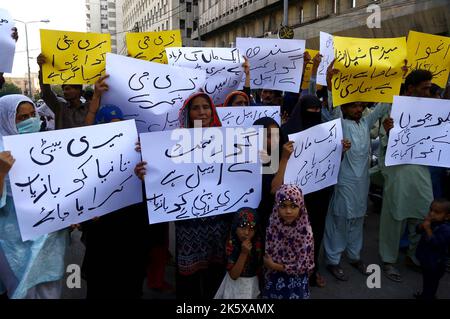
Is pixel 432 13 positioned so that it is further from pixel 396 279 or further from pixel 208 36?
pixel 208 36

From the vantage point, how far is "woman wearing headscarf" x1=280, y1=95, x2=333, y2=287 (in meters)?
2.95

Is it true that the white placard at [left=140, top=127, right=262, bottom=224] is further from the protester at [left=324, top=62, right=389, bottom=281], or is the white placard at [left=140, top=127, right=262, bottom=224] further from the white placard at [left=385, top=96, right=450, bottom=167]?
the white placard at [left=385, top=96, right=450, bottom=167]

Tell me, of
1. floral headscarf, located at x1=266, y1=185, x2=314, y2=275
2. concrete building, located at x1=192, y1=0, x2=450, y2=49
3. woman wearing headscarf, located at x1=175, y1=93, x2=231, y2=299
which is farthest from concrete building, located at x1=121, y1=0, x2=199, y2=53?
floral headscarf, located at x1=266, y1=185, x2=314, y2=275

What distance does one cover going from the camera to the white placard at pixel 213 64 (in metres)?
3.42

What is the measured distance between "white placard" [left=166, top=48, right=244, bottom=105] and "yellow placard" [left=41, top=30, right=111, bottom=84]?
2.13 feet

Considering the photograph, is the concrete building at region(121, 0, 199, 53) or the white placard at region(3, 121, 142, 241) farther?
the concrete building at region(121, 0, 199, 53)

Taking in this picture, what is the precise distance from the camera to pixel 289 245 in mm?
2312

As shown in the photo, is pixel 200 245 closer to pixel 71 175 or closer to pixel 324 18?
pixel 71 175

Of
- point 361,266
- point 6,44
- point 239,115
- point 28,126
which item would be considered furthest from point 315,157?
point 6,44

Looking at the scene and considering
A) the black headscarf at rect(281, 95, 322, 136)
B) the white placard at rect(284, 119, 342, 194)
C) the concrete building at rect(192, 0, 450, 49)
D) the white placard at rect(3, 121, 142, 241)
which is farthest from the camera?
the concrete building at rect(192, 0, 450, 49)

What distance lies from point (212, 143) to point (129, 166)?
553 millimetres

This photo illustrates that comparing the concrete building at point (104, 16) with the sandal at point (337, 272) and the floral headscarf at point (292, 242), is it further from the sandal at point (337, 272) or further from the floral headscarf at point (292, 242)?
the floral headscarf at point (292, 242)

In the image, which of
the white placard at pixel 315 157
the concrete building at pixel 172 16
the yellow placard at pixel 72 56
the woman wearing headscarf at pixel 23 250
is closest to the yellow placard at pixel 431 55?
the white placard at pixel 315 157

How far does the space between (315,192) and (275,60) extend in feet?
5.06
